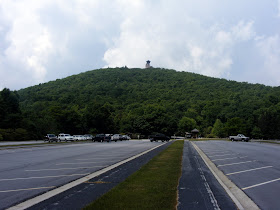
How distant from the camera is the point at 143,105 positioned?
11288 cm

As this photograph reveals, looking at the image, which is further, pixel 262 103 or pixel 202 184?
pixel 262 103

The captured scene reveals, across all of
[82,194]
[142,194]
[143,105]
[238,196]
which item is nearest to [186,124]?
[143,105]

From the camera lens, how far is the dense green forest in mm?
78875

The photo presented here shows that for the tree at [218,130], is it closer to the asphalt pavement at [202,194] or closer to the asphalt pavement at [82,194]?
the asphalt pavement at [202,194]

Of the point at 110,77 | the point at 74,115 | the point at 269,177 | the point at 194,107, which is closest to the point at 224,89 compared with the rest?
the point at 194,107

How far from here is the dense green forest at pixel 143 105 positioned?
7888 cm

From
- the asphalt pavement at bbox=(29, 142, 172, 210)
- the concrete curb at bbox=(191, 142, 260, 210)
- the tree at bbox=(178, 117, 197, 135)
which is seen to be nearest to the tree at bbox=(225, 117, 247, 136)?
the tree at bbox=(178, 117, 197, 135)

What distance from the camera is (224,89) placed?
122062mm

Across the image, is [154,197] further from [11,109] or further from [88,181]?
[11,109]

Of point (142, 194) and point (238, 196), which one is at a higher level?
point (142, 194)

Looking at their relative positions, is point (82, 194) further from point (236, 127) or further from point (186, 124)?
point (186, 124)

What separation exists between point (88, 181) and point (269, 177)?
7410 millimetres

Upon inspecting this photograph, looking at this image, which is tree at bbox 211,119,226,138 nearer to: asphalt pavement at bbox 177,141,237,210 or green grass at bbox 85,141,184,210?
asphalt pavement at bbox 177,141,237,210

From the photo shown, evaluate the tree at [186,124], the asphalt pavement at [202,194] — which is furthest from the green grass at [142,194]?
the tree at [186,124]
